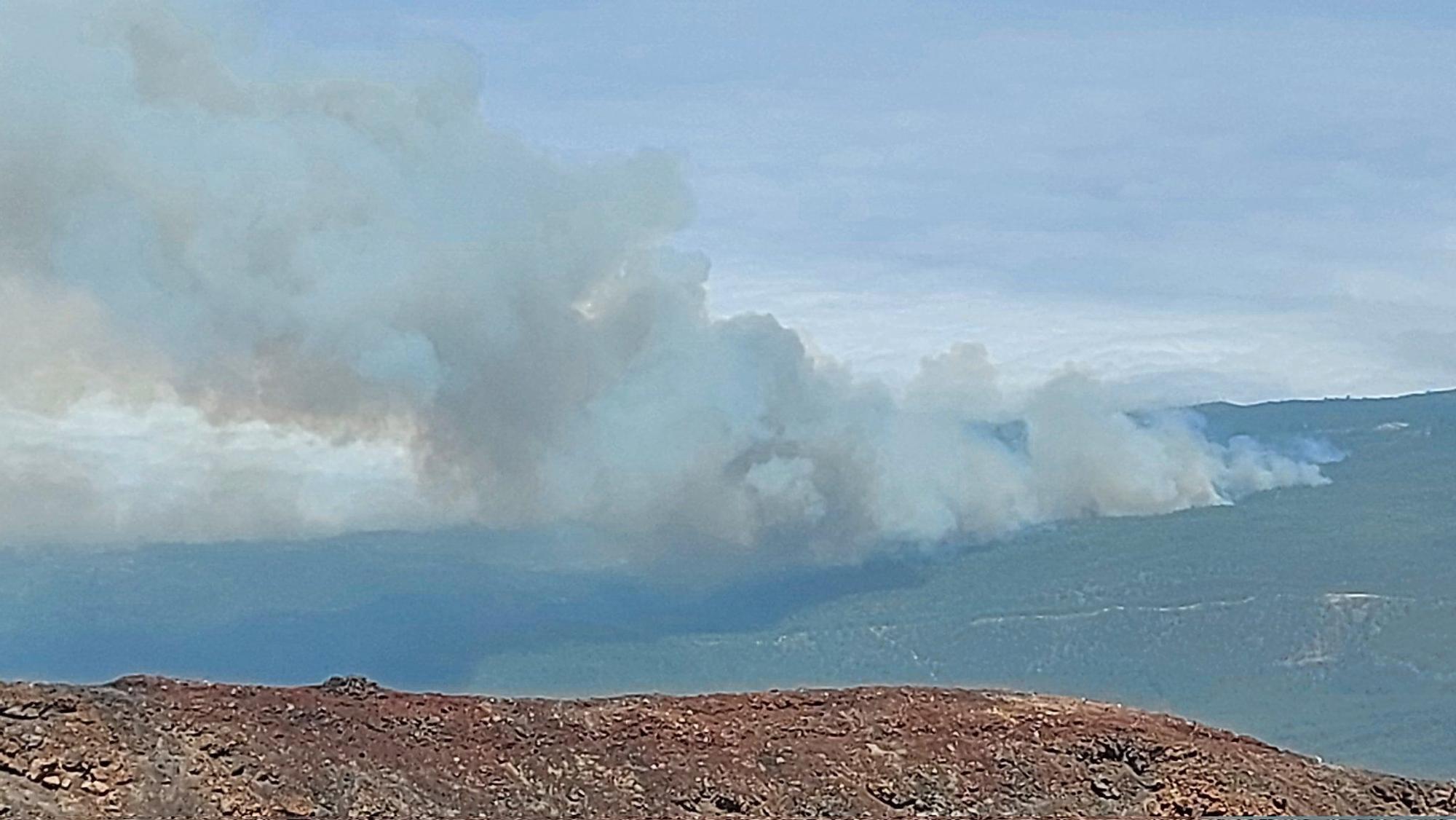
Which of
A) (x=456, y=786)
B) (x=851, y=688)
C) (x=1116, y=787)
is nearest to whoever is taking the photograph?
(x=456, y=786)

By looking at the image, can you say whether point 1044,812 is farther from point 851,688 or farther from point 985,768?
point 851,688

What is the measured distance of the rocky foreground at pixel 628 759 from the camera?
69438mm

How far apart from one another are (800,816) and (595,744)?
20.8ft

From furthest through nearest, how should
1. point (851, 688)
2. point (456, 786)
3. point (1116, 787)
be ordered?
point (851, 688) → point (1116, 787) → point (456, 786)

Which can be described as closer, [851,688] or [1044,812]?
[1044,812]

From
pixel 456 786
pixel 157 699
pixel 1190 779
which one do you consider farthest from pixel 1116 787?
pixel 157 699

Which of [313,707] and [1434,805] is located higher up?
[313,707]

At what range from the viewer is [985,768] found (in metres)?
76.7

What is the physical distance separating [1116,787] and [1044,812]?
9.17 ft

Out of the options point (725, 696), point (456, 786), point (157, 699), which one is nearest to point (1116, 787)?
point (725, 696)

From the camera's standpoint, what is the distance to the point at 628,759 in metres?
74.5

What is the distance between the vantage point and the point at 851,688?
85250mm

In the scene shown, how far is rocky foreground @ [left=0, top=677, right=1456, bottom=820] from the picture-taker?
228 feet

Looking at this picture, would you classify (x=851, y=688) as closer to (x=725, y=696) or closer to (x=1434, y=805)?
(x=725, y=696)
